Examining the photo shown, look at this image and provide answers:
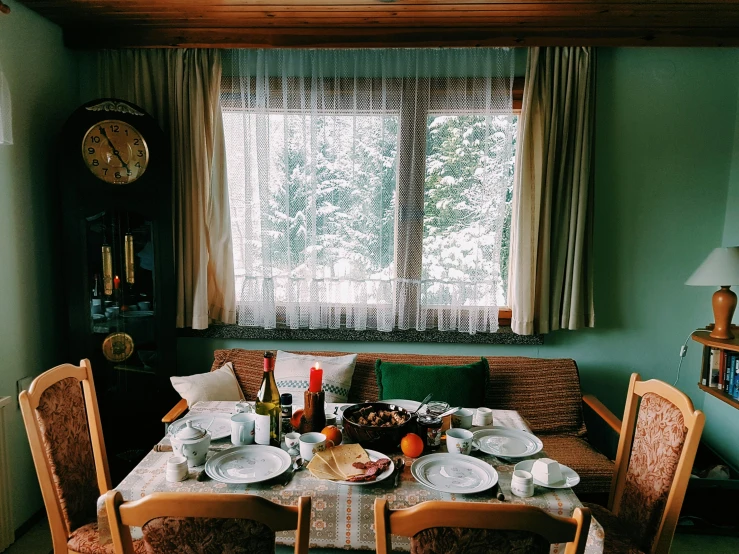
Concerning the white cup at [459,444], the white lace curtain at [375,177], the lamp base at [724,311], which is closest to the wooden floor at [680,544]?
the lamp base at [724,311]

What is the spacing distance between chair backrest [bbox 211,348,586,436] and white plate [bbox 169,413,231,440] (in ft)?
2.61

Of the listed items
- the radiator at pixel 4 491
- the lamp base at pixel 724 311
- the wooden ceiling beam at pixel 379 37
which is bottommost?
the radiator at pixel 4 491

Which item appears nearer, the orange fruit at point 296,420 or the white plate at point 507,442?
the white plate at point 507,442

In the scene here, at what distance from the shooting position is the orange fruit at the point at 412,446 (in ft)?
5.29

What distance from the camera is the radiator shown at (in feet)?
7.27

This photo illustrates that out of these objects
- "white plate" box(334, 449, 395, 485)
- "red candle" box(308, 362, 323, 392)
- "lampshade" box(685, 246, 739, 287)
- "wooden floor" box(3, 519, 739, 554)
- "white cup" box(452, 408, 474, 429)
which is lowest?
"wooden floor" box(3, 519, 739, 554)

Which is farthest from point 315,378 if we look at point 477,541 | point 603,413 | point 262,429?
point 603,413

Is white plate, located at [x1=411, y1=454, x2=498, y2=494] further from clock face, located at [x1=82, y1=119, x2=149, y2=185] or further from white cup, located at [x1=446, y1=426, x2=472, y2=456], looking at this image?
clock face, located at [x1=82, y1=119, x2=149, y2=185]

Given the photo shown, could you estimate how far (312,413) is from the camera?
1.79 metres

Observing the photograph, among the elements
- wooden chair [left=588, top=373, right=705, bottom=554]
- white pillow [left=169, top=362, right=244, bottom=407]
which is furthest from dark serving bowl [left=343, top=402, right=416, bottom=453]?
white pillow [left=169, top=362, right=244, bottom=407]

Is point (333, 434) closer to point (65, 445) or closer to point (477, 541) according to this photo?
point (477, 541)

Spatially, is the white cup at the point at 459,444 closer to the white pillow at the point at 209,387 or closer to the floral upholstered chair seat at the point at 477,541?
the floral upholstered chair seat at the point at 477,541

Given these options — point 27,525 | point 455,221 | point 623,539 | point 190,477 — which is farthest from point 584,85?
point 27,525

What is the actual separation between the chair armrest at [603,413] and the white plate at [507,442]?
2.20 ft
